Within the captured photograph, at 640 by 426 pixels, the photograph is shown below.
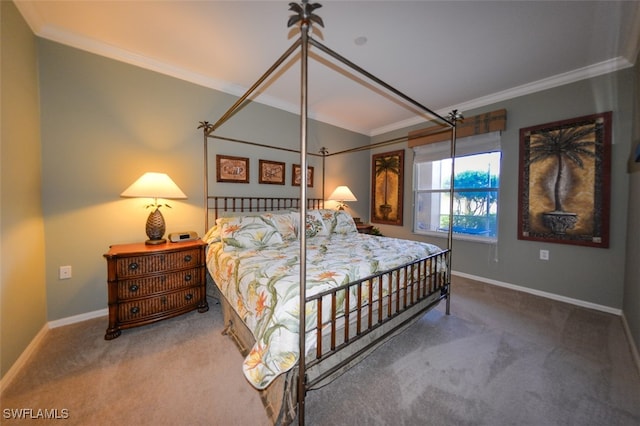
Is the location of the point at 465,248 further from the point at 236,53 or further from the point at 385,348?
the point at 236,53

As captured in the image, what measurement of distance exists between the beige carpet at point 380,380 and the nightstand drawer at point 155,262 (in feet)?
1.74

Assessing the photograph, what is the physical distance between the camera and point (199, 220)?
9.07 feet

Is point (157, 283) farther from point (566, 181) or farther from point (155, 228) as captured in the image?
point (566, 181)

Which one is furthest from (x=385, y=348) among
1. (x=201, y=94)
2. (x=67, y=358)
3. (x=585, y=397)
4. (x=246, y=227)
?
(x=201, y=94)

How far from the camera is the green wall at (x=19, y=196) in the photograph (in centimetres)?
148

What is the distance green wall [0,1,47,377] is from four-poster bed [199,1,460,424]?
1.23m

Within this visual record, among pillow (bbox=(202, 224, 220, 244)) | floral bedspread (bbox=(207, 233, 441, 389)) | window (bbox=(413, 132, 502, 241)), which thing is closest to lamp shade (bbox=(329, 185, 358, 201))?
window (bbox=(413, 132, 502, 241))

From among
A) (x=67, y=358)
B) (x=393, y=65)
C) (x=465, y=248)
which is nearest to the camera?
(x=67, y=358)

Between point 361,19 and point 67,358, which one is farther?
point 361,19

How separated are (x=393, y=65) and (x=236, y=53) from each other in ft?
5.33

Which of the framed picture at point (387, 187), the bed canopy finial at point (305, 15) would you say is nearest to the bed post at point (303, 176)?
the bed canopy finial at point (305, 15)

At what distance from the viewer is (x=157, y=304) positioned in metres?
2.07

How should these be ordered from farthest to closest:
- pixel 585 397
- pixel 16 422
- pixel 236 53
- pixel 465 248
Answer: pixel 465 248 < pixel 236 53 < pixel 585 397 < pixel 16 422

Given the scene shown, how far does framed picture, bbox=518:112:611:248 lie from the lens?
93.7 inches
